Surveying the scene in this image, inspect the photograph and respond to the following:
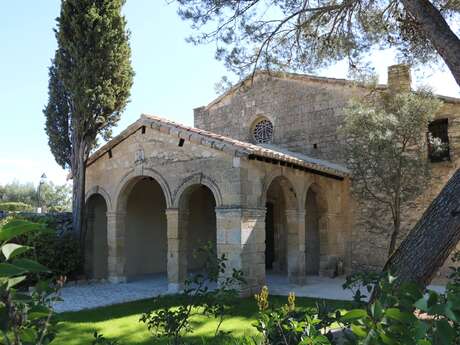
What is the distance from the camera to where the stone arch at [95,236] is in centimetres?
1161

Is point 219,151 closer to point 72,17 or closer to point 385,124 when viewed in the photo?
point 385,124

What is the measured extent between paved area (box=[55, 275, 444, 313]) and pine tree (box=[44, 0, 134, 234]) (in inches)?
80.9

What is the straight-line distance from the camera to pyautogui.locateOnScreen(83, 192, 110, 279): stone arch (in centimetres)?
1161

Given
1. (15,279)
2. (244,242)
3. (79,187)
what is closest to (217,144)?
(244,242)

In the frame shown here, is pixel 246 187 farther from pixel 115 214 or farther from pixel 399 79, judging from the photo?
pixel 399 79

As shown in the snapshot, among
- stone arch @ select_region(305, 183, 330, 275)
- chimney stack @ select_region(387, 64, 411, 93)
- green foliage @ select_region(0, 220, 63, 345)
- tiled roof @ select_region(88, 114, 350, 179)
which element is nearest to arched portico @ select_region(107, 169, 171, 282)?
tiled roof @ select_region(88, 114, 350, 179)

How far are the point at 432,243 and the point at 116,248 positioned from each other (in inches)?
343

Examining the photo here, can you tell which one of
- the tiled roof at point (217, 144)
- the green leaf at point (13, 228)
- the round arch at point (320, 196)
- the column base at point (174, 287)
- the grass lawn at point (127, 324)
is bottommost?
the grass lawn at point (127, 324)

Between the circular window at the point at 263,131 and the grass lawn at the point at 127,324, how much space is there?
741 centimetres

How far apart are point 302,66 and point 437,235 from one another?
16.9 ft

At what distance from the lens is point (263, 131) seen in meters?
15.0

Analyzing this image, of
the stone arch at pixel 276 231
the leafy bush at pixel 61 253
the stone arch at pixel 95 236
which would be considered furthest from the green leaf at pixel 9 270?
the stone arch at pixel 276 231

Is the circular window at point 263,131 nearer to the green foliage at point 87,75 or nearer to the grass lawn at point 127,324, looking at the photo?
the green foliage at point 87,75

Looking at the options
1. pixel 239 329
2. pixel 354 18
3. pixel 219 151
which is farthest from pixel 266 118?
pixel 239 329
